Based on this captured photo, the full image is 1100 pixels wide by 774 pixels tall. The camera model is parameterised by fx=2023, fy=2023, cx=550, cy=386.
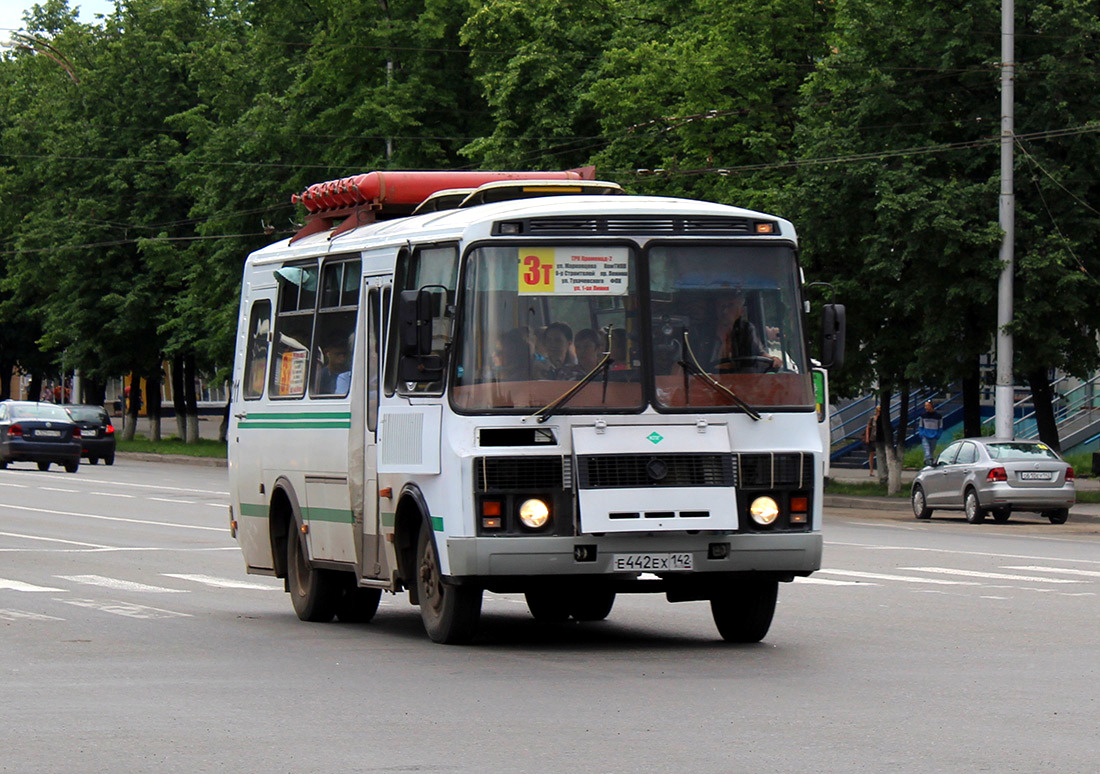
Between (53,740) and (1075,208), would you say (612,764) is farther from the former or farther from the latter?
(1075,208)

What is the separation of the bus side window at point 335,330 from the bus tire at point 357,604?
1.51 meters

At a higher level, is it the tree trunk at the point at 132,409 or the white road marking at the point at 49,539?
the tree trunk at the point at 132,409

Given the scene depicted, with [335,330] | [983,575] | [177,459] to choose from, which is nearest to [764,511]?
[335,330]

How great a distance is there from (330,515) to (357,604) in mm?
1038

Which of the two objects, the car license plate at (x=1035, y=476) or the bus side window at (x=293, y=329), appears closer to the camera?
the bus side window at (x=293, y=329)

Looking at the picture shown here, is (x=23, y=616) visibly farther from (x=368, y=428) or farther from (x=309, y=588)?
(x=368, y=428)

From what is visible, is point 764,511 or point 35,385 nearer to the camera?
point 764,511

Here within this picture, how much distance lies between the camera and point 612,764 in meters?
7.91

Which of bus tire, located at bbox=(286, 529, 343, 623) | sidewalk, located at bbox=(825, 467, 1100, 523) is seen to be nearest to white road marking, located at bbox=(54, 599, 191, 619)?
bus tire, located at bbox=(286, 529, 343, 623)

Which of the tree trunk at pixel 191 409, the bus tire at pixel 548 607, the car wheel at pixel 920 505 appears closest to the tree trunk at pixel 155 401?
the tree trunk at pixel 191 409

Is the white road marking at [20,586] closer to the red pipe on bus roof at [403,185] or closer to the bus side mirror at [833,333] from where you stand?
the red pipe on bus roof at [403,185]

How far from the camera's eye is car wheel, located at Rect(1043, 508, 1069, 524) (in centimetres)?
3209

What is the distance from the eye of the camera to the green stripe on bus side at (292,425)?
45.7 ft

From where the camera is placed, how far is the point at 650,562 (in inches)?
471
